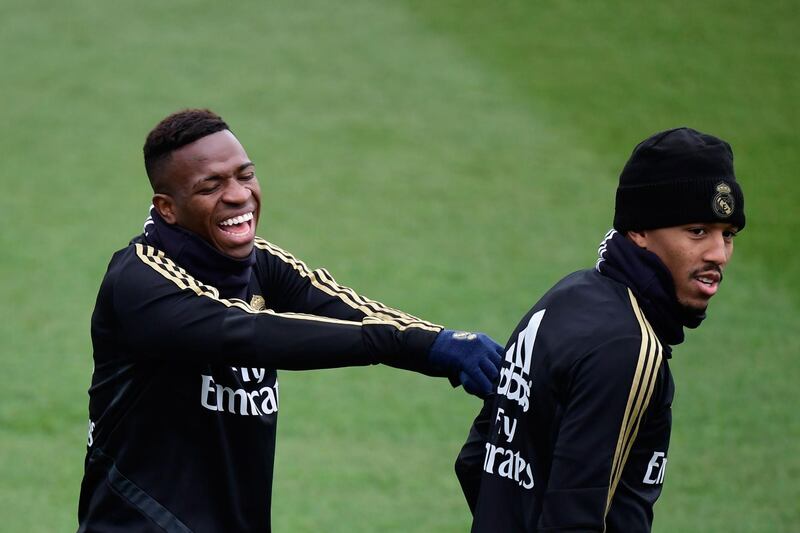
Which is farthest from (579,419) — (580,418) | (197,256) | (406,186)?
(406,186)

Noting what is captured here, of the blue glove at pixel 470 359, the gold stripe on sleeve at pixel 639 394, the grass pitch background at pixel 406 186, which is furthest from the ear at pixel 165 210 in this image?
the grass pitch background at pixel 406 186

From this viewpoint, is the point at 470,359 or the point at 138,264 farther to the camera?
the point at 138,264

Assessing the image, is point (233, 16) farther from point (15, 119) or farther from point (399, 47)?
point (15, 119)

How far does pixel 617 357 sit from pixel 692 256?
37 centimetres

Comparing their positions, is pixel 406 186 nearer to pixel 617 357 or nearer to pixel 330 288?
pixel 330 288

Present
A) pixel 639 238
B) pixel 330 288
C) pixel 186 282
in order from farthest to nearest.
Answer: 1. pixel 330 288
2. pixel 186 282
3. pixel 639 238

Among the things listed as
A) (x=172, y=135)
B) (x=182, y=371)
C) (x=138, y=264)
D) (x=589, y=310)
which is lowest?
(x=182, y=371)

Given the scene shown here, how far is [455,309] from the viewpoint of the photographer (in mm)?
8672

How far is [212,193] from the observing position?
3.93 m

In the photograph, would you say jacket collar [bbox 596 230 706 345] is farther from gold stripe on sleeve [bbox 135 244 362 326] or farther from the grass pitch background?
the grass pitch background

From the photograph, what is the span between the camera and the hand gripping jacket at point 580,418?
9.91 ft

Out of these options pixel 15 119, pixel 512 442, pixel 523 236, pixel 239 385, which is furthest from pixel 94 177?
pixel 512 442

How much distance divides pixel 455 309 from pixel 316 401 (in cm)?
131

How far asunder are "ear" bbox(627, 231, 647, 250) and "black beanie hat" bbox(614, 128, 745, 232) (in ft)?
0.08
